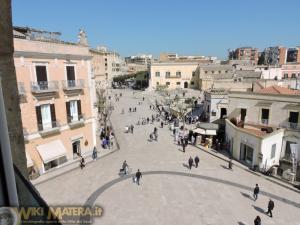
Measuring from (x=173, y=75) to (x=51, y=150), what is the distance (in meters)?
65.6

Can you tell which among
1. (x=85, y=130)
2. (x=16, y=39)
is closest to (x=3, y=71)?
(x=16, y=39)

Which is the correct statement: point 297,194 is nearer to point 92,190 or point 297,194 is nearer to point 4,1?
point 92,190

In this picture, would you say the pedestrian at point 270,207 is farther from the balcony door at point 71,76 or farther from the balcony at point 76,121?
the balcony door at point 71,76

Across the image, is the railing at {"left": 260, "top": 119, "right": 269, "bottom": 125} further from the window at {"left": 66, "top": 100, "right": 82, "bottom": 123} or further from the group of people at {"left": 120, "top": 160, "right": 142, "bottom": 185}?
the window at {"left": 66, "top": 100, "right": 82, "bottom": 123}

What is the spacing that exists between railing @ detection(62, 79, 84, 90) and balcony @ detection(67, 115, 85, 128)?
2687mm

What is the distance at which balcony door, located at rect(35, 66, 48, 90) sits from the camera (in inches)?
711

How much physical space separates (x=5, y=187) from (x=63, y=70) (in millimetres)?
20143

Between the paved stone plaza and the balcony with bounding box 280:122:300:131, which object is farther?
the balcony with bounding box 280:122:300:131

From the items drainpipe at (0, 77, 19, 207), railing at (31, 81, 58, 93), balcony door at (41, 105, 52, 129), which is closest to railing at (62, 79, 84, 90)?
railing at (31, 81, 58, 93)

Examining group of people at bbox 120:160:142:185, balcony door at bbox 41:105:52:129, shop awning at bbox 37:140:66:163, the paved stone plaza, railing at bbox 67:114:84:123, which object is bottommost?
the paved stone plaza

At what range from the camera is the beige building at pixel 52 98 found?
57.3ft

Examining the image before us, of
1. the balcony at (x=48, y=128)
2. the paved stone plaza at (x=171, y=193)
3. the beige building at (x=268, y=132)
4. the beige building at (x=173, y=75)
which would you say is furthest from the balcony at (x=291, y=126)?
the beige building at (x=173, y=75)

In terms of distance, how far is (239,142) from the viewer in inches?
910

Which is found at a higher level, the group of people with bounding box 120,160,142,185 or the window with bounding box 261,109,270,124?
the window with bounding box 261,109,270,124
